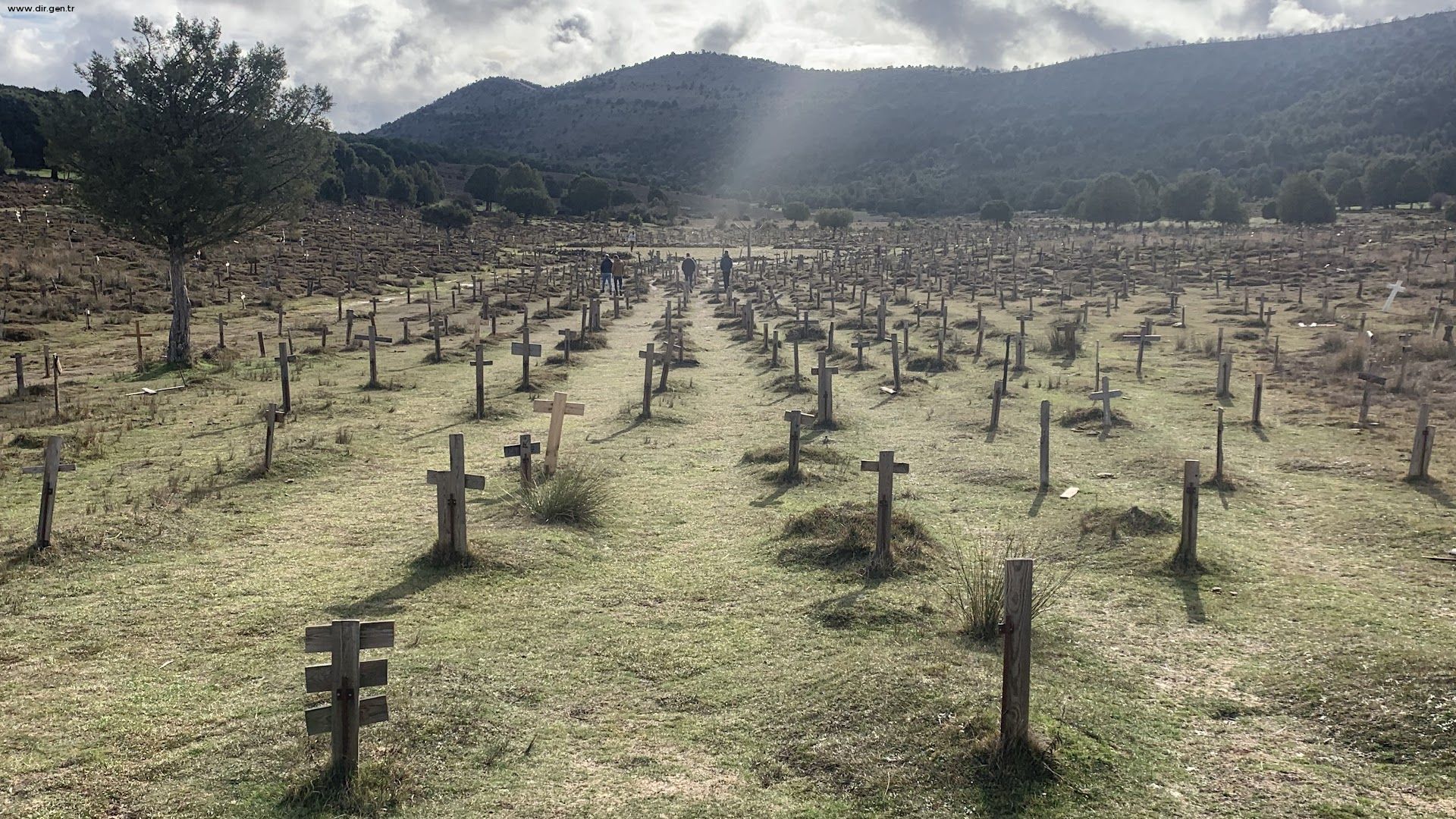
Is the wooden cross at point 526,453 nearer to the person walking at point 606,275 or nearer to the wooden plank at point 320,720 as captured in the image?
the wooden plank at point 320,720

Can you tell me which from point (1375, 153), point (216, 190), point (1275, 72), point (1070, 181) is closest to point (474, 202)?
point (1070, 181)

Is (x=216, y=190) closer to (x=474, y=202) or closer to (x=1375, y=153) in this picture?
(x=474, y=202)

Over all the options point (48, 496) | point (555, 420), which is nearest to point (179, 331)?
point (555, 420)

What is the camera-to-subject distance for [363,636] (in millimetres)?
6027

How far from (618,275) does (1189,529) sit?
39980 millimetres

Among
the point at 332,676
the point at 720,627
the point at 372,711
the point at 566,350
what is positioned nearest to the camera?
the point at 332,676

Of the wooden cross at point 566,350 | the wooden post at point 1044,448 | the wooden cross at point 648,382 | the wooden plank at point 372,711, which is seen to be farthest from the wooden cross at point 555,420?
the wooden cross at point 566,350

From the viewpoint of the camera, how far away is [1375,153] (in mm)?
97125

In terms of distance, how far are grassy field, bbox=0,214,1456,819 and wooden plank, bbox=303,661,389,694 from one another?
558 millimetres

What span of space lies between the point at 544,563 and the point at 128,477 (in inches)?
270

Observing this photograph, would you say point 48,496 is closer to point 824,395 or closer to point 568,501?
point 568,501

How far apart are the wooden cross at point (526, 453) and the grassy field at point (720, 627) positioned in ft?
0.88

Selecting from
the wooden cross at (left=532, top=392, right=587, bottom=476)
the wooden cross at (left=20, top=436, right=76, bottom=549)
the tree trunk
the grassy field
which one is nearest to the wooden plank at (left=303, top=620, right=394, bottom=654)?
the grassy field

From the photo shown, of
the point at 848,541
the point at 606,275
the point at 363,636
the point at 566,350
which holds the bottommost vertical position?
the point at 848,541
